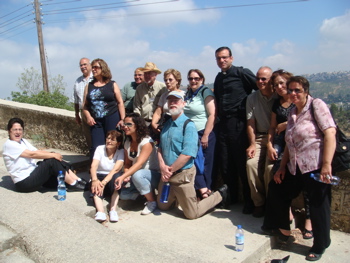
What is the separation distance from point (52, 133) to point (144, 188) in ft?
11.7

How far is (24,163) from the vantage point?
4.41 m

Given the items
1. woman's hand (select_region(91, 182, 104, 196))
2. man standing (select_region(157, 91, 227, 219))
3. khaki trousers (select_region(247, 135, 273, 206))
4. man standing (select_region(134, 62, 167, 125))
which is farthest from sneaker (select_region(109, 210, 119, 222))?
khaki trousers (select_region(247, 135, 273, 206))

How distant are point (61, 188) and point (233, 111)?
92.9 inches

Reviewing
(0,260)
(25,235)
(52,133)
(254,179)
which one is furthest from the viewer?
(52,133)

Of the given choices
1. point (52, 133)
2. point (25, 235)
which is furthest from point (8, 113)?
point (25, 235)

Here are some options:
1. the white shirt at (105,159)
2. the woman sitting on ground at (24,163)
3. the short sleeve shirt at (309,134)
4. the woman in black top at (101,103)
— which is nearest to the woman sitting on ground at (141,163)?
the white shirt at (105,159)

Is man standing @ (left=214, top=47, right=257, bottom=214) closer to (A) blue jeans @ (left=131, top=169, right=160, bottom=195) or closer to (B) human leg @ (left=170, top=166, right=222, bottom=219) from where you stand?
(B) human leg @ (left=170, top=166, right=222, bottom=219)

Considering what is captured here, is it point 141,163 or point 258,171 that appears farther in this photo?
point 141,163

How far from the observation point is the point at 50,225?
3502mm

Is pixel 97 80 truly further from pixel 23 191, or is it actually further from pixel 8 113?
pixel 8 113

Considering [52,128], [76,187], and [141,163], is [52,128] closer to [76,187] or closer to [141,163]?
[76,187]

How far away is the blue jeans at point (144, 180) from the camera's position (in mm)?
A: 4266

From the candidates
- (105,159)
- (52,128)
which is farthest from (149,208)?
(52,128)

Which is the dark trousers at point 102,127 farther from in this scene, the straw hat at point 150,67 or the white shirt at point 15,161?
the white shirt at point 15,161
